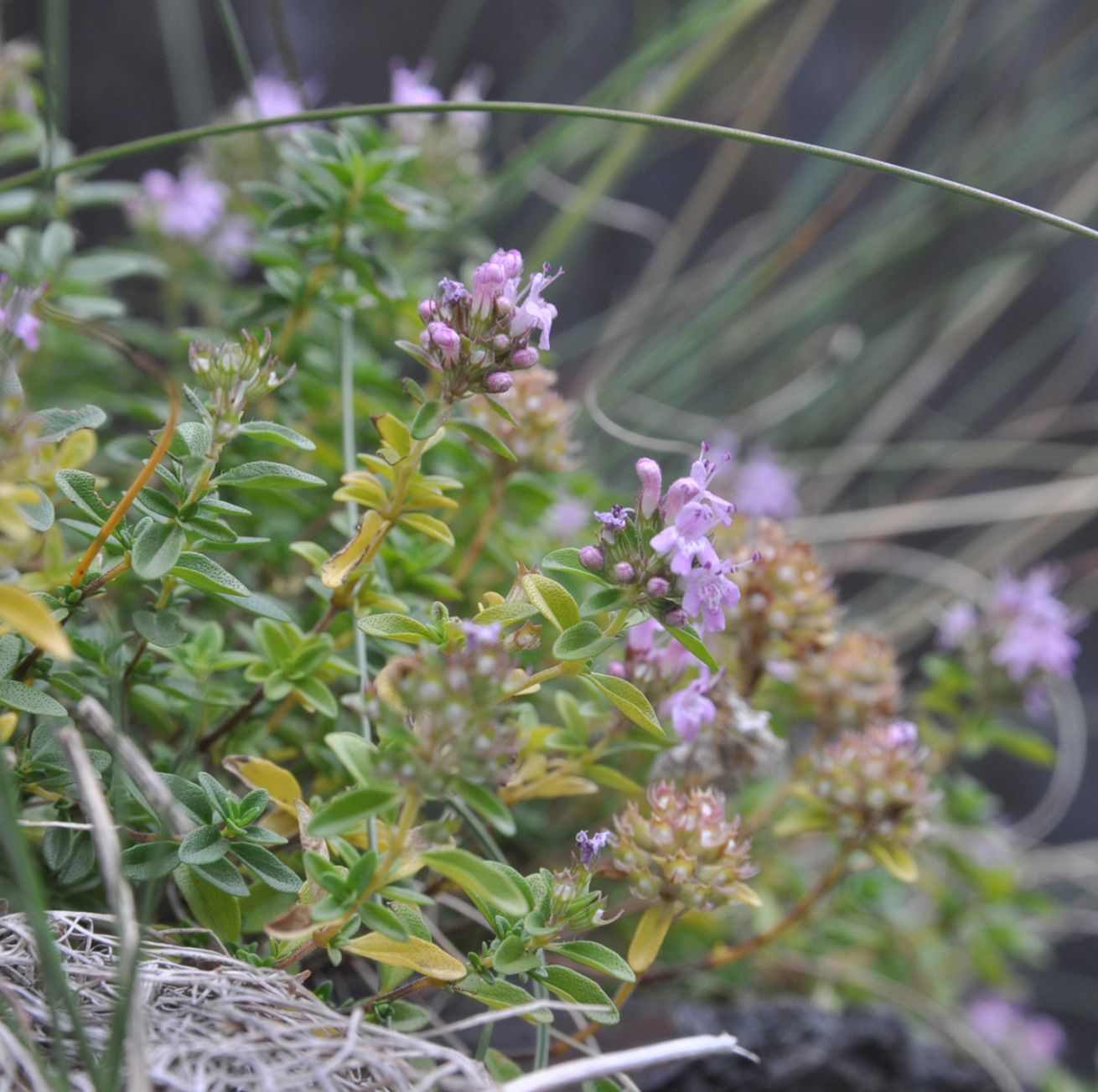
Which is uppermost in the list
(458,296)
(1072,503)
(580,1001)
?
(1072,503)

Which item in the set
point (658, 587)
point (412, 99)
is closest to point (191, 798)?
point (658, 587)

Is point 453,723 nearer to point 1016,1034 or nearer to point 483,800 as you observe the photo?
point 483,800

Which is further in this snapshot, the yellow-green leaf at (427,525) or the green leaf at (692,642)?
the yellow-green leaf at (427,525)

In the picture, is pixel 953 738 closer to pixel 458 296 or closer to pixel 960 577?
pixel 960 577

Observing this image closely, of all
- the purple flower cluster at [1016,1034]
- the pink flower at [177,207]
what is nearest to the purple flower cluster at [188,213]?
the pink flower at [177,207]

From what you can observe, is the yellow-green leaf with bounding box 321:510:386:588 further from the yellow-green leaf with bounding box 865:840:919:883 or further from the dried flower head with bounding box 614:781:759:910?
the yellow-green leaf with bounding box 865:840:919:883

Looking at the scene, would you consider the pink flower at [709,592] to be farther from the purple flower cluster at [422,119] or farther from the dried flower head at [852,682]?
the purple flower cluster at [422,119]

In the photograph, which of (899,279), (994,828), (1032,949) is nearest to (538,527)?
(994,828)
